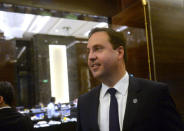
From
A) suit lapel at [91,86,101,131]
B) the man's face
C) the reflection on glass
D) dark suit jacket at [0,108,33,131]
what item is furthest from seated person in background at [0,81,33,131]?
the reflection on glass

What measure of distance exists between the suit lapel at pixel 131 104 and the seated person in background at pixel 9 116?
1.39 meters

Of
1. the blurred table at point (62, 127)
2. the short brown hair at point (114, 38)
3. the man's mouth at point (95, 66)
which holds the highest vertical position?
the short brown hair at point (114, 38)

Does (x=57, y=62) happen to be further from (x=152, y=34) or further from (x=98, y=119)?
(x=98, y=119)

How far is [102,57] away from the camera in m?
1.26

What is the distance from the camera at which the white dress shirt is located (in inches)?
48.9

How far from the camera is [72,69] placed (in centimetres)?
881

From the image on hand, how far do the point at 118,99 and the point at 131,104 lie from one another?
0.10 meters

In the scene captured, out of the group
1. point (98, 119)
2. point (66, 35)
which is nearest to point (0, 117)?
point (98, 119)

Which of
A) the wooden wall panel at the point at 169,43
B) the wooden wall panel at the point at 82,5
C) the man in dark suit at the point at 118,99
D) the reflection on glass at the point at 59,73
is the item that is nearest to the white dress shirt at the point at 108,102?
the man in dark suit at the point at 118,99

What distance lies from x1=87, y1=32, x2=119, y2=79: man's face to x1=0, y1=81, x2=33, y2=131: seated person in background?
1.29 m

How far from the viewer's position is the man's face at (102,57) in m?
1.26

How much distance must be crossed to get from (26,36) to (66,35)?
1.63 metres

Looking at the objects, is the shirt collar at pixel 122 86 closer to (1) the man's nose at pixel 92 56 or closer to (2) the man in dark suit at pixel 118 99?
(2) the man in dark suit at pixel 118 99

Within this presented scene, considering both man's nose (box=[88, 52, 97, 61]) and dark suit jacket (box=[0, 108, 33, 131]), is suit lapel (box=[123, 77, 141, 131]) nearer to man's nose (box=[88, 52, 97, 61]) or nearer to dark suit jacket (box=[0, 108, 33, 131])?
man's nose (box=[88, 52, 97, 61])
